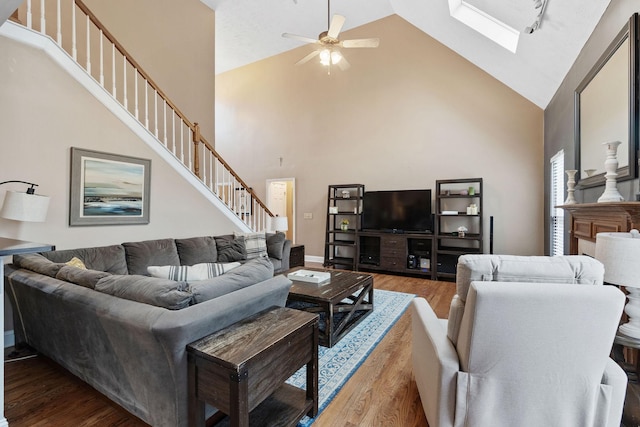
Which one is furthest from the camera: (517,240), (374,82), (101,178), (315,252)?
(315,252)

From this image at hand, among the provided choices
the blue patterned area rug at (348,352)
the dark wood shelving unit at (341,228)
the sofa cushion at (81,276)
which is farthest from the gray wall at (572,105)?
the sofa cushion at (81,276)

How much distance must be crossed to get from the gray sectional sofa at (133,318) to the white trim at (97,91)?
1857 mm

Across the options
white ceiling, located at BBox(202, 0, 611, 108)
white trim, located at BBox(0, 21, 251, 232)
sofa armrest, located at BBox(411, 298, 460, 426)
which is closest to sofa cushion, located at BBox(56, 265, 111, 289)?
sofa armrest, located at BBox(411, 298, 460, 426)

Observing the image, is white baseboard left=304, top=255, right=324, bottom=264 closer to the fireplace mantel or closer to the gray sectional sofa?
the fireplace mantel

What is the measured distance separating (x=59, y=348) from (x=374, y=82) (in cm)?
625

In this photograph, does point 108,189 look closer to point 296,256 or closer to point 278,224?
point 278,224

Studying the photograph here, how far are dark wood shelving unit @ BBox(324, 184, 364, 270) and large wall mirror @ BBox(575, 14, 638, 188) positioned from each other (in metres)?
3.63

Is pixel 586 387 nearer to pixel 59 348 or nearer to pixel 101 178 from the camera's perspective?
pixel 59 348

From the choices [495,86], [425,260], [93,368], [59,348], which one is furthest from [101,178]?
[495,86]

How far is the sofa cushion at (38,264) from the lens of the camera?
2.11 metres

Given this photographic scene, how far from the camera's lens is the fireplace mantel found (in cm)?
181

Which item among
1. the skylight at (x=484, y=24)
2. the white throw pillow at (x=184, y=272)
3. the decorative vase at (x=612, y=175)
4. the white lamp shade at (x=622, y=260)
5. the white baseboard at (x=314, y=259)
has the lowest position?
the white baseboard at (x=314, y=259)

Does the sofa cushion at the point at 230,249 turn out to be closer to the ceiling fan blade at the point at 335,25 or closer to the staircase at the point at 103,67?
the staircase at the point at 103,67

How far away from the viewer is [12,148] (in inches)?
103
